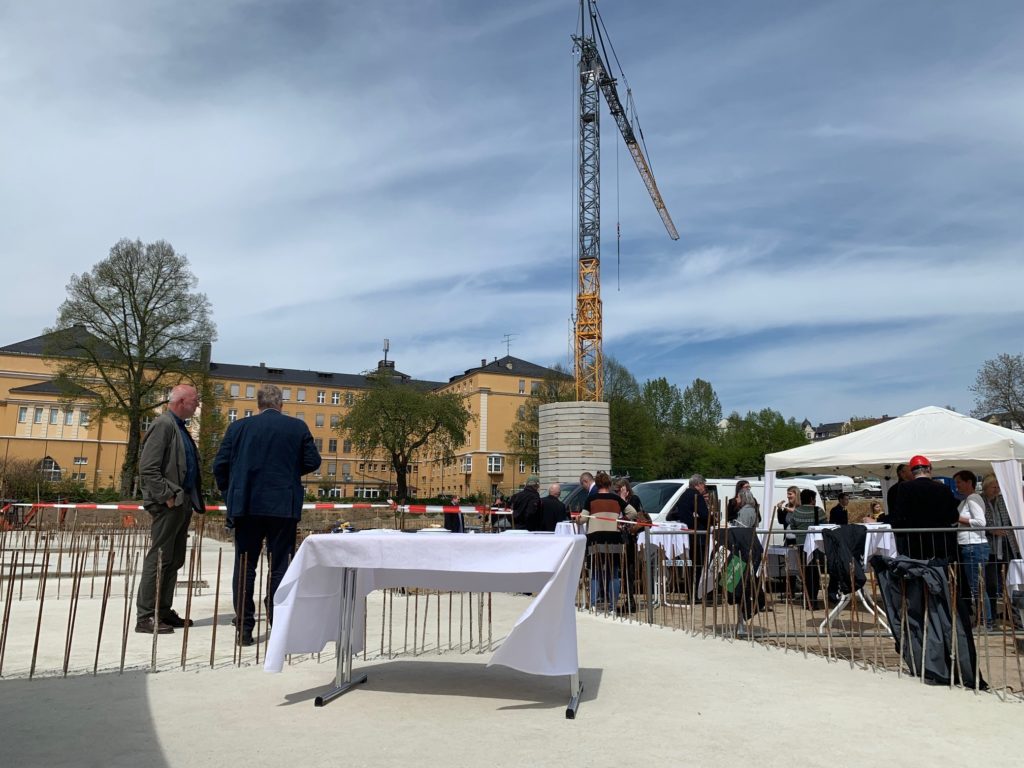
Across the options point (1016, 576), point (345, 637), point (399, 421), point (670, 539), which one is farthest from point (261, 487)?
point (399, 421)

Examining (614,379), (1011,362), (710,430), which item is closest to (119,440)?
(614,379)

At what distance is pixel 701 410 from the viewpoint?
80.4 m

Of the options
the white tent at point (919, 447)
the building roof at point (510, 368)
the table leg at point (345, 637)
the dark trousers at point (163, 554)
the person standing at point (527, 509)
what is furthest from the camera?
the building roof at point (510, 368)

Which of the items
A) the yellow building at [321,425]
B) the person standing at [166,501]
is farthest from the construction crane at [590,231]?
the person standing at [166,501]

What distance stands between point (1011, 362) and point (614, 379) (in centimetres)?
3031

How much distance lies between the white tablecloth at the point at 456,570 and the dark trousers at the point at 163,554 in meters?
2.14

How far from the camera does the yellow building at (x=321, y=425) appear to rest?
2940 inches

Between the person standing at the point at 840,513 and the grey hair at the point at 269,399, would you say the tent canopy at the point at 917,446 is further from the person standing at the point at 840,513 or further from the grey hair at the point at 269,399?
the grey hair at the point at 269,399

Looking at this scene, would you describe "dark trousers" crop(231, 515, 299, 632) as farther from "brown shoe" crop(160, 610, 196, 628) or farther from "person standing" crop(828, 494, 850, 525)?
"person standing" crop(828, 494, 850, 525)

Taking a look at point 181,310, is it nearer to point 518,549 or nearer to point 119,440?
point 119,440

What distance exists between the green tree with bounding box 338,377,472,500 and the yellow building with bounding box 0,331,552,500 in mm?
4160

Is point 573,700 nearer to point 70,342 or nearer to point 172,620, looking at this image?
point 172,620

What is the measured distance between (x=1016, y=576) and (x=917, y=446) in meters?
3.62

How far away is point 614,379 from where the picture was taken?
69.0 meters
